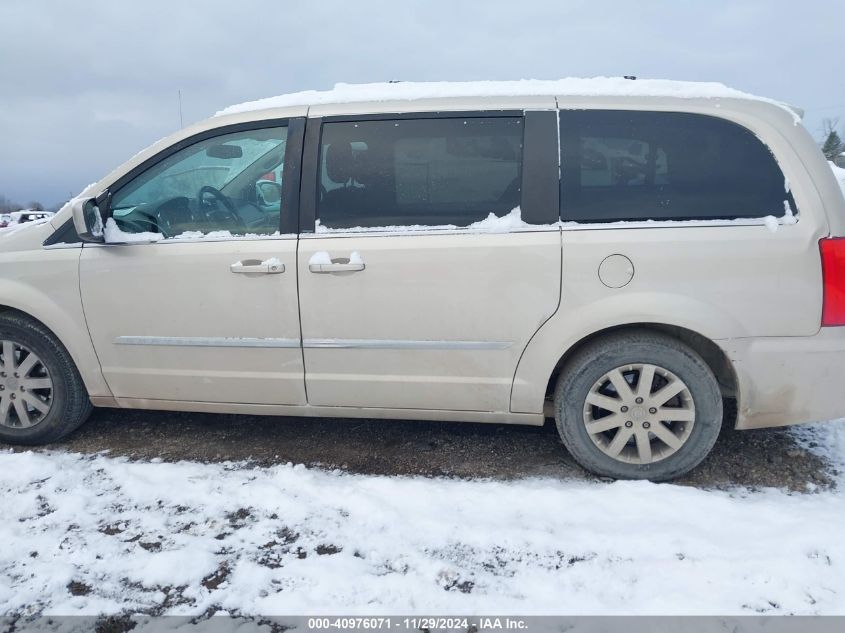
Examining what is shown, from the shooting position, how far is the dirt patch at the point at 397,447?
2.93 meters

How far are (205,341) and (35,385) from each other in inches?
44.6

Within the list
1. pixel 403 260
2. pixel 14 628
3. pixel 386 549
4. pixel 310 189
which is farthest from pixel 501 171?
pixel 14 628

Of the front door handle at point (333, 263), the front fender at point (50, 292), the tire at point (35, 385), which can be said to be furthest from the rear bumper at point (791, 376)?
the tire at point (35, 385)

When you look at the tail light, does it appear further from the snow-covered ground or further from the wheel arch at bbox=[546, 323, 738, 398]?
the snow-covered ground

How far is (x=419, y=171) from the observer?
9.14 ft

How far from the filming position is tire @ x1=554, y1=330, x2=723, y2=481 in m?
2.66

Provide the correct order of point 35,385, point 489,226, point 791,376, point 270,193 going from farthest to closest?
point 35,385, point 270,193, point 489,226, point 791,376

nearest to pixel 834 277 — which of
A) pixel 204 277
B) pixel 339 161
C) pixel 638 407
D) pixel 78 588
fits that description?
pixel 638 407

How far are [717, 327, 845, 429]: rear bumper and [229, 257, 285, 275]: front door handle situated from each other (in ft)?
7.01

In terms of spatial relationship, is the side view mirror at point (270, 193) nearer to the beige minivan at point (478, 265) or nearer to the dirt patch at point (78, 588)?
the beige minivan at point (478, 265)

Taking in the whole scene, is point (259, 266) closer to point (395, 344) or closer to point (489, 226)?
point (395, 344)

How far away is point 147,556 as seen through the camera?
7.62 feet

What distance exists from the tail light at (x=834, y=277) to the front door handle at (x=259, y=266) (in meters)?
2.50

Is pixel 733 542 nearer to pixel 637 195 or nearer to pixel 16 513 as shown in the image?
pixel 637 195
